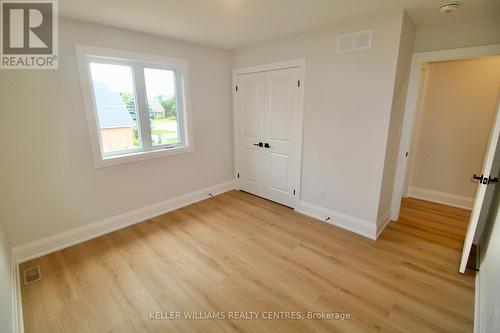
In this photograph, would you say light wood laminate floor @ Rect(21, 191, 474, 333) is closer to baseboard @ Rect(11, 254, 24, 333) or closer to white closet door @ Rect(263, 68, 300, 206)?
baseboard @ Rect(11, 254, 24, 333)

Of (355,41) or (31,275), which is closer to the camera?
(31,275)

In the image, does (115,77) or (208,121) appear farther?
(208,121)

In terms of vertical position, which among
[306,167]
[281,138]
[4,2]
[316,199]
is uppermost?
[4,2]

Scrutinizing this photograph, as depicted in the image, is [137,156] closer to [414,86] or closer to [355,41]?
[355,41]

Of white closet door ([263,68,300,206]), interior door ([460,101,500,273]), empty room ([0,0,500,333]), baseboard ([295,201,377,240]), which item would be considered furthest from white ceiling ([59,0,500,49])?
baseboard ([295,201,377,240])

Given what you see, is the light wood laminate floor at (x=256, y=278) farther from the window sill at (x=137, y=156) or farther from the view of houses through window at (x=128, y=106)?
the view of houses through window at (x=128, y=106)

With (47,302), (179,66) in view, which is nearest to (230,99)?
(179,66)

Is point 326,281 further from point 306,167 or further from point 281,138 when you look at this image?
point 281,138

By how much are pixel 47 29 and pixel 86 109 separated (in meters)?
0.79

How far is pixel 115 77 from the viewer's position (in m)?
2.81

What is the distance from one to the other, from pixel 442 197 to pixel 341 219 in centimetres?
206

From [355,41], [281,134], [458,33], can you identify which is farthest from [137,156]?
[458,33]

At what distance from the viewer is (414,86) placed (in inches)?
110

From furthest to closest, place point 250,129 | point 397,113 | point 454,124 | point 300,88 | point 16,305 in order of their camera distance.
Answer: point 250,129 < point 454,124 < point 300,88 < point 397,113 < point 16,305
